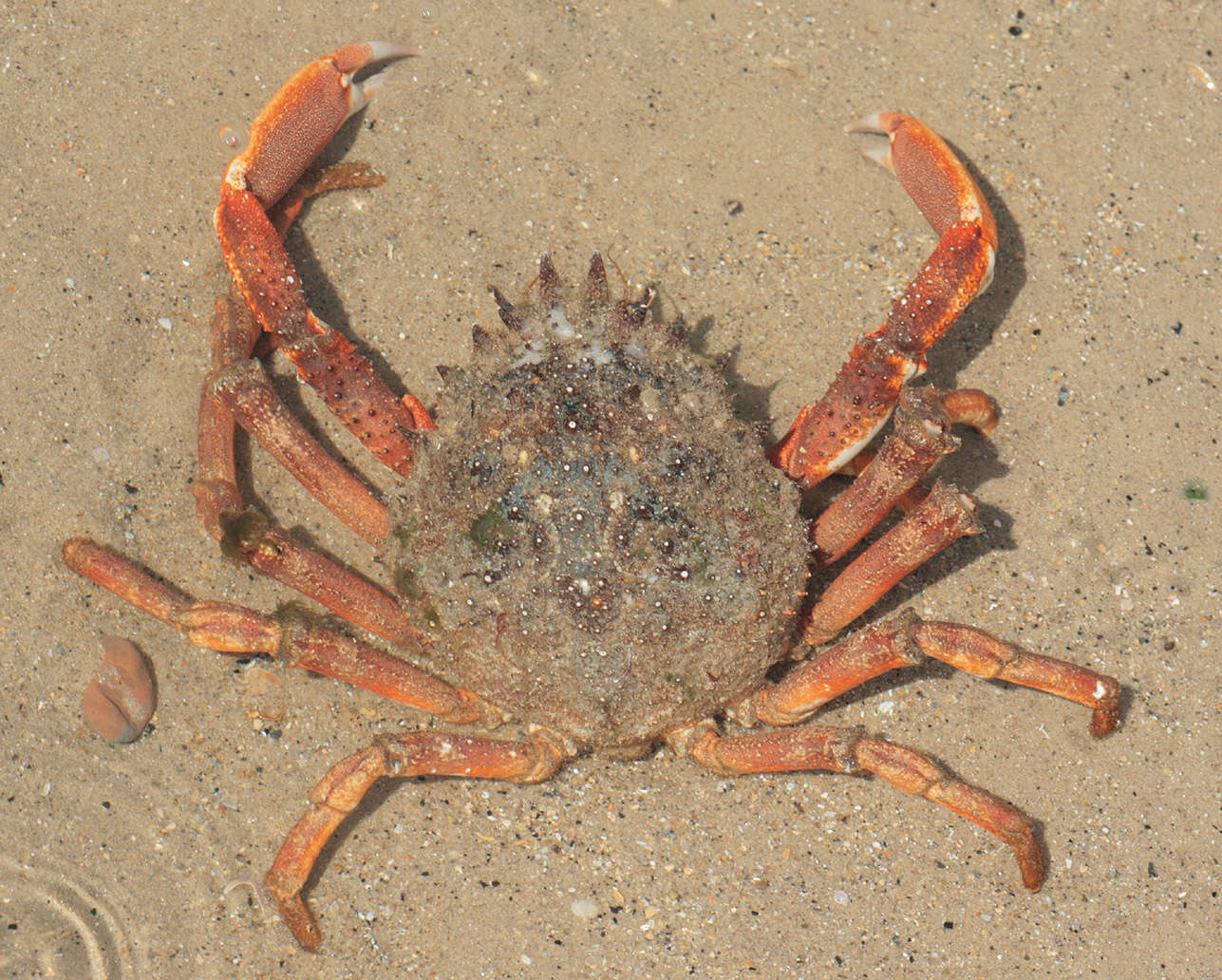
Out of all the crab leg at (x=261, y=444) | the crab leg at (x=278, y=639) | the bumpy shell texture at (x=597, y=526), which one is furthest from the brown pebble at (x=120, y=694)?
the bumpy shell texture at (x=597, y=526)

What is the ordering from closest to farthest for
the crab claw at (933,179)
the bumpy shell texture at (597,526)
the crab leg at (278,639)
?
1. the bumpy shell texture at (597,526)
2. the crab leg at (278,639)
3. the crab claw at (933,179)

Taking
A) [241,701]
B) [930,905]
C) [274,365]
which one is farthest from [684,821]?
[274,365]

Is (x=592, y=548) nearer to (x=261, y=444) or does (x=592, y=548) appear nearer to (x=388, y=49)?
(x=261, y=444)

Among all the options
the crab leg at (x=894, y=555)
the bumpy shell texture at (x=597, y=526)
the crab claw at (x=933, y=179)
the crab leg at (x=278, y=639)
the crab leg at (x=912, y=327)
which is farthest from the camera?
the crab claw at (x=933, y=179)

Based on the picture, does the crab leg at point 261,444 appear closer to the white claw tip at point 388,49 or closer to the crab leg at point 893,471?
the white claw tip at point 388,49

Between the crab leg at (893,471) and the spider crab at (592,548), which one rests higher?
the crab leg at (893,471)

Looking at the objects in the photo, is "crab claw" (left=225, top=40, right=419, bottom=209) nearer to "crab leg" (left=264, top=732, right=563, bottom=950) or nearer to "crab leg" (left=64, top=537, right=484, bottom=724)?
"crab leg" (left=64, top=537, right=484, bottom=724)
